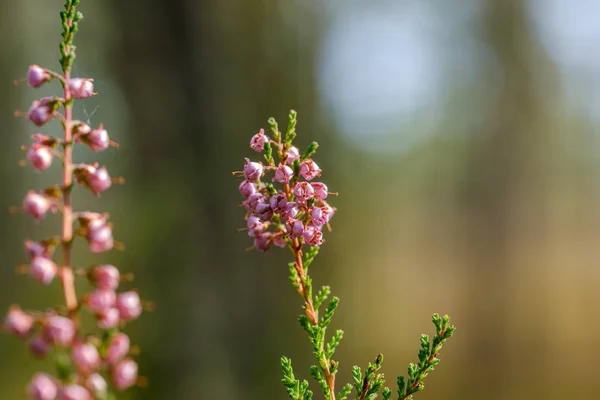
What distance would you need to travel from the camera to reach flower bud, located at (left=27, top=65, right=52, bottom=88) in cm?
65

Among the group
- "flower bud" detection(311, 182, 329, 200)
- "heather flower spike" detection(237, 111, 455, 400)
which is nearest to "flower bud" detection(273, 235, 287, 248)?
"heather flower spike" detection(237, 111, 455, 400)

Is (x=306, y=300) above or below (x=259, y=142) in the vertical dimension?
below

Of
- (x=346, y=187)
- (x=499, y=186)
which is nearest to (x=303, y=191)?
(x=346, y=187)

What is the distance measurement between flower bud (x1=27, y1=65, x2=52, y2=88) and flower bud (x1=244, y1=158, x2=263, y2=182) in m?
0.31

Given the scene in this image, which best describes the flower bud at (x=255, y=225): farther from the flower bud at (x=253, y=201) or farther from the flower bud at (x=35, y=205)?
the flower bud at (x=35, y=205)

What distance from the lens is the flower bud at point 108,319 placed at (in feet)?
1.68

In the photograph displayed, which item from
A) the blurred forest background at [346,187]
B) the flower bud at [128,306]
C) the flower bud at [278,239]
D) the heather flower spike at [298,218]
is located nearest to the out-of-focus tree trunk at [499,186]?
the blurred forest background at [346,187]

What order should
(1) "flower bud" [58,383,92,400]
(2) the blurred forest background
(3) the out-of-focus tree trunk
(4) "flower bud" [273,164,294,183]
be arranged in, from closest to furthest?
(1) "flower bud" [58,383,92,400] < (4) "flower bud" [273,164,294,183] < (2) the blurred forest background < (3) the out-of-focus tree trunk

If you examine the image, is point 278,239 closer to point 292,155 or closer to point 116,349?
point 292,155

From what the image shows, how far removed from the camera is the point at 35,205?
0.54 meters

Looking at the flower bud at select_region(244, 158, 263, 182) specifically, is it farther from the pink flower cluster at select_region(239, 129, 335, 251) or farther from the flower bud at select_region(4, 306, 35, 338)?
the flower bud at select_region(4, 306, 35, 338)

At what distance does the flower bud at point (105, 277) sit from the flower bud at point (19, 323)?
2.6 inches

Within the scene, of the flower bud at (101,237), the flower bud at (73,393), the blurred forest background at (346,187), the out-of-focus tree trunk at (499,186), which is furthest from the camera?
the out-of-focus tree trunk at (499,186)

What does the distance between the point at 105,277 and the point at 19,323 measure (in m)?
0.08
